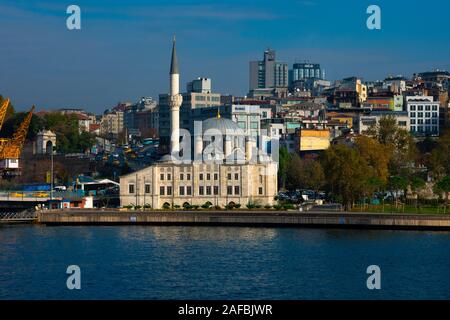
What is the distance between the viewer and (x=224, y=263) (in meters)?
42.8

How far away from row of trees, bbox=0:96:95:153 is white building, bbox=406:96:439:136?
1501 inches

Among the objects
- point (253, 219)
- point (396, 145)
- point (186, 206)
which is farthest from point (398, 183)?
point (396, 145)

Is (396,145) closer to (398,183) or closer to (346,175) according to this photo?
(398,183)

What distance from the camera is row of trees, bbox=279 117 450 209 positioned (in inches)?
2670

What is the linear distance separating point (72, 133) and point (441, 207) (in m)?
56.2

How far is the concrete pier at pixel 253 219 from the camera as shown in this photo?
2281 inches

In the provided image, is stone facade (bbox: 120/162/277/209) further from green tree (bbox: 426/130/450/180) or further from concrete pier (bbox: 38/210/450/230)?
green tree (bbox: 426/130/450/180)

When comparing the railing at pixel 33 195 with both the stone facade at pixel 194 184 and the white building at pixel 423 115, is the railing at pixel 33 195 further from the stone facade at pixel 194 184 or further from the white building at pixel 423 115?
the white building at pixel 423 115

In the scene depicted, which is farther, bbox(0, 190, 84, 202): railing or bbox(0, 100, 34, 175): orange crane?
bbox(0, 100, 34, 175): orange crane

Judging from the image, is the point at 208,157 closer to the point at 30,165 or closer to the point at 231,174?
the point at 231,174

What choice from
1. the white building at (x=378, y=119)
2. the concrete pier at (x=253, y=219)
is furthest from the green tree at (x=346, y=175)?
the white building at (x=378, y=119)

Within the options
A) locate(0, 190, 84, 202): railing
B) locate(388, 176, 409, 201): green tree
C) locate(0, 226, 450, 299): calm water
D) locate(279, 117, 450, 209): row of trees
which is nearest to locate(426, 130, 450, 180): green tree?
locate(279, 117, 450, 209): row of trees
